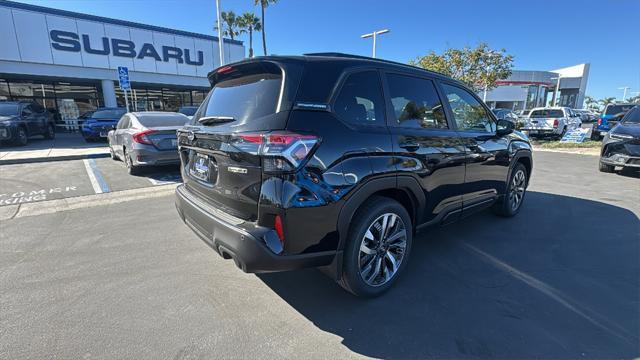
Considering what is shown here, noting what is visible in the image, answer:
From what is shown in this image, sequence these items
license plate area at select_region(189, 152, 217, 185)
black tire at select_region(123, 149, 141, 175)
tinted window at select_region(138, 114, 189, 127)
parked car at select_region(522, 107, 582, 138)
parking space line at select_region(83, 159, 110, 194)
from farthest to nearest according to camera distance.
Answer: parked car at select_region(522, 107, 582, 138) < black tire at select_region(123, 149, 141, 175) < tinted window at select_region(138, 114, 189, 127) < parking space line at select_region(83, 159, 110, 194) < license plate area at select_region(189, 152, 217, 185)

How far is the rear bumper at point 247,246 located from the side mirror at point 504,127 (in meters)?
3.11

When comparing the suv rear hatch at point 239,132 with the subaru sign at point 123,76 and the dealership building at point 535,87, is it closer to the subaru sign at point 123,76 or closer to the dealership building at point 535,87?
the subaru sign at point 123,76

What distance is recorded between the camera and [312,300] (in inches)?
108

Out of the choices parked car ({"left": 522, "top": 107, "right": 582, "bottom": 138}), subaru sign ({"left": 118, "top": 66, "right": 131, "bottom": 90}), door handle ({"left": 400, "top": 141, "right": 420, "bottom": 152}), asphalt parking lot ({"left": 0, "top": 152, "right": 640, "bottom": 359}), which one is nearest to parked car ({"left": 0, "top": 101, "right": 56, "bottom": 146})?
subaru sign ({"left": 118, "top": 66, "right": 131, "bottom": 90})

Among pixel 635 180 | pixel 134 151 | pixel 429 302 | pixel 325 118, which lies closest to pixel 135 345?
pixel 325 118

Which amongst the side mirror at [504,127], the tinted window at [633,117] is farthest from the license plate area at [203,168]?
the tinted window at [633,117]

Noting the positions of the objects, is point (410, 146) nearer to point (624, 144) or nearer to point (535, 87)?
point (624, 144)

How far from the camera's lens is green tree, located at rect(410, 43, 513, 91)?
21.2m

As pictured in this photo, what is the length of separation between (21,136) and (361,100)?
15.3 m

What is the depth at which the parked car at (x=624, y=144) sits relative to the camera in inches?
280

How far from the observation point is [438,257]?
3510 millimetres

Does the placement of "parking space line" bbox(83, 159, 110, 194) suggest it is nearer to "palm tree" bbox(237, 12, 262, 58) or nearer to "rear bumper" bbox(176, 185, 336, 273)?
"rear bumper" bbox(176, 185, 336, 273)

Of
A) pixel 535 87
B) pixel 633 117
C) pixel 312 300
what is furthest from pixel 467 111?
pixel 535 87

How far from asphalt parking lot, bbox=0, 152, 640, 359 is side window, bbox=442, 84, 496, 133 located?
4.66 feet
